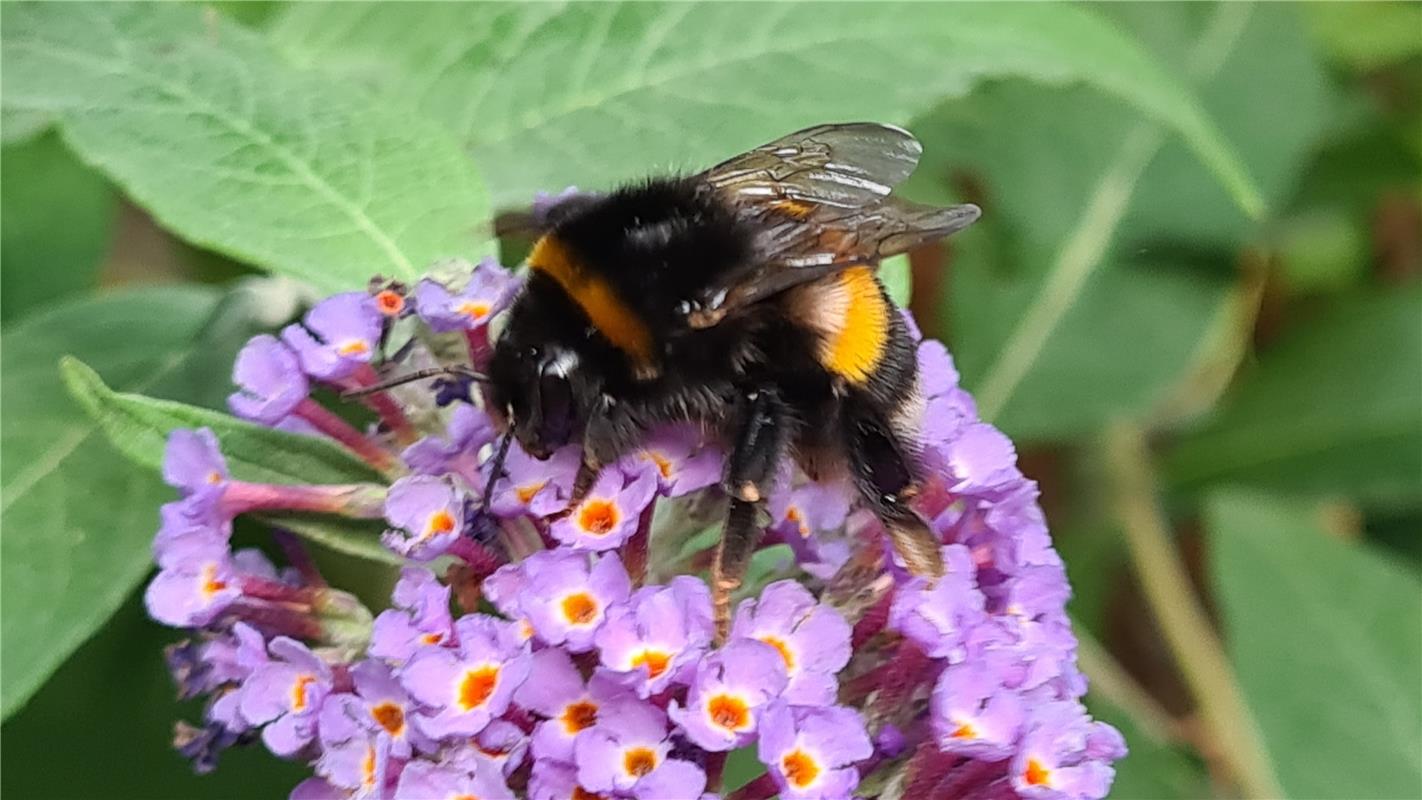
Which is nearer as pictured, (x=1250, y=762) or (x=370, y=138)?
(x=370, y=138)

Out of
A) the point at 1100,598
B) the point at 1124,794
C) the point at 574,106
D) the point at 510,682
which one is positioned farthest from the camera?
the point at 1100,598

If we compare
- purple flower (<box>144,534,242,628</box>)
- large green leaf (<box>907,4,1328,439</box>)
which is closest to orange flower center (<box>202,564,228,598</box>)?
purple flower (<box>144,534,242,628</box>)

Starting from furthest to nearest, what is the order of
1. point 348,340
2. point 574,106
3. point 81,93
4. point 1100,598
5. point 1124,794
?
point 1100,598, point 1124,794, point 574,106, point 81,93, point 348,340

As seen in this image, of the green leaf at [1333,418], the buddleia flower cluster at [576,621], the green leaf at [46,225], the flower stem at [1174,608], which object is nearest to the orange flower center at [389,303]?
the buddleia flower cluster at [576,621]

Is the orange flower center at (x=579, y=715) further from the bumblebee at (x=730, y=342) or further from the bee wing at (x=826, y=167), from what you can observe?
the bee wing at (x=826, y=167)

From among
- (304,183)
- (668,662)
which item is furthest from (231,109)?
(668,662)

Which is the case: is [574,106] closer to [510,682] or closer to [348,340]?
[348,340]

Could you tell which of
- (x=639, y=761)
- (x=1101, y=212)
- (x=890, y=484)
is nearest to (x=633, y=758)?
(x=639, y=761)
